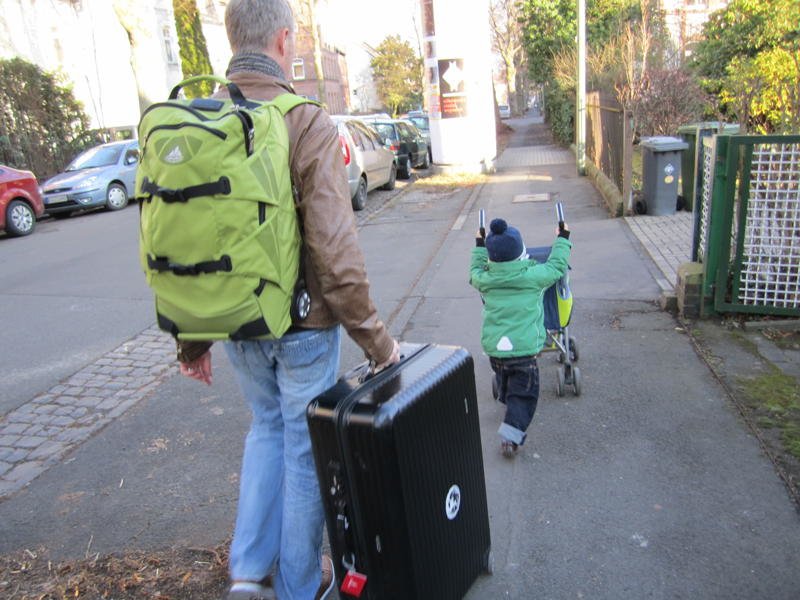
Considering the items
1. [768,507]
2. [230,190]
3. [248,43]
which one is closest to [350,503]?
[230,190]

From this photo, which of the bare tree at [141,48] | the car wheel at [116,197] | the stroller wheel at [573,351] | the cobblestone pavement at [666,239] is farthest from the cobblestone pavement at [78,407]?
the bare tree at [141,48]

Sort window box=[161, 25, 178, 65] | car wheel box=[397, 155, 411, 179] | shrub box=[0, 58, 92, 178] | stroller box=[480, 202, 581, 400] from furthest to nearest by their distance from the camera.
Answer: window box=[161, 25, 178, 65] < shrub box=[0, 58, 92, 178] < car wheel box=[397, 155, 411, 179] < stroller box=[480, 202, 581, 400]

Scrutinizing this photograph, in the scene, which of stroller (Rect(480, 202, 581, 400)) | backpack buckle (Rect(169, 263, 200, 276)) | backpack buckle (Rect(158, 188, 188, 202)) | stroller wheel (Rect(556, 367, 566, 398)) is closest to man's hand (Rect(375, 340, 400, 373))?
backpack buckle (Rect(169, 263, 200, 276))

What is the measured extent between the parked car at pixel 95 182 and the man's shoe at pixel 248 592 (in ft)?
45.5

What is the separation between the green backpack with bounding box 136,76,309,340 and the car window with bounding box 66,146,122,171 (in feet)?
50.9

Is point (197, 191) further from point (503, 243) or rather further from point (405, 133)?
point (405, 133)

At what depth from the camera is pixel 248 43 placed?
2156mm

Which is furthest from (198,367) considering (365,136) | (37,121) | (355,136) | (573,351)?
(37,121)

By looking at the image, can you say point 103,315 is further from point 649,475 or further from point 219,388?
point 649,475

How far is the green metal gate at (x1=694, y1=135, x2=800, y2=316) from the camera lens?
195 inches

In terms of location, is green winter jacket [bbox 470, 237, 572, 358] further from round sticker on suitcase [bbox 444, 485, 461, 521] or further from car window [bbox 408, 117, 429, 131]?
car window [bbox 408, 117, 429, 131]

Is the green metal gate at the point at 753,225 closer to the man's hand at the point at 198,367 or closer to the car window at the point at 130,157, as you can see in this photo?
the man's hand at the point at 198,367

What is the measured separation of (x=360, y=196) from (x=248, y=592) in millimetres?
10856

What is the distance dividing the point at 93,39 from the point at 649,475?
29.0m
